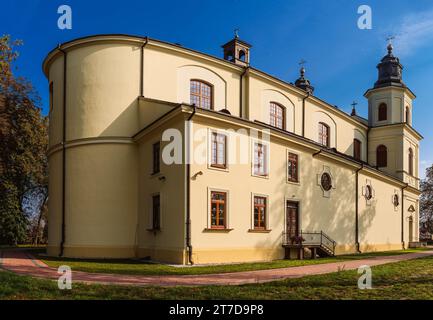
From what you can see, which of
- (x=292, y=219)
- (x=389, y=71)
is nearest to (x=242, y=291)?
(x=292, y=219)

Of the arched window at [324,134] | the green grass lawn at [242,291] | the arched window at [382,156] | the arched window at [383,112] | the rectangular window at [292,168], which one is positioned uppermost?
the arched window at [383,112]

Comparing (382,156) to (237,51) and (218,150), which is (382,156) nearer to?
(237,51)

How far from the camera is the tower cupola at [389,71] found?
37312 mm

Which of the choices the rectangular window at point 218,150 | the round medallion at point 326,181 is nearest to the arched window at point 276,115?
the round medallion at point 326,181

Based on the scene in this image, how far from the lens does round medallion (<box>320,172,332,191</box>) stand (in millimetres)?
23078

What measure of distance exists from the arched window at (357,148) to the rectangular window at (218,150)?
20196 mm

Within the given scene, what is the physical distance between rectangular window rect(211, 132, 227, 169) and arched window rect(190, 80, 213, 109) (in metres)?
5.18

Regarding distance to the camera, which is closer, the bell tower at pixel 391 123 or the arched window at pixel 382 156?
the bell tower at pixel 391 123

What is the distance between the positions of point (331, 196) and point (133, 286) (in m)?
15.7

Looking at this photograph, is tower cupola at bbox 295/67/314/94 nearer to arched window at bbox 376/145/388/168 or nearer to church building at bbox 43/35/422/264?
arched window at bbox 376/145/388/168

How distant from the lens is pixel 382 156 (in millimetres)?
36969

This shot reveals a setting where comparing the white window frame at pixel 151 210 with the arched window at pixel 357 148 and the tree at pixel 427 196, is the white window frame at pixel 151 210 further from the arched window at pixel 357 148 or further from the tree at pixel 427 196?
the tree at pixel 427 196

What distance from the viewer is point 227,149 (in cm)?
1803

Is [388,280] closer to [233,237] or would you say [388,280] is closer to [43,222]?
[233,237]
